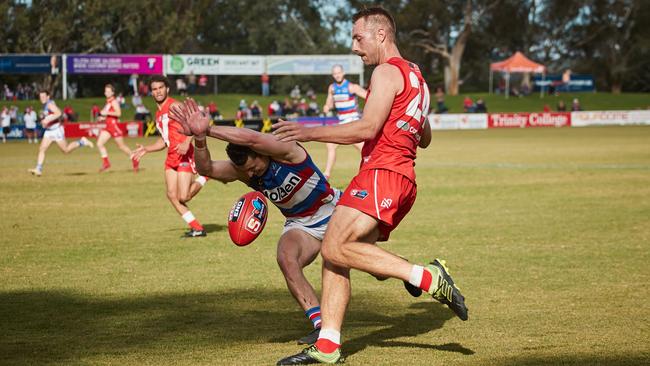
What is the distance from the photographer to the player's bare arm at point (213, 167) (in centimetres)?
732

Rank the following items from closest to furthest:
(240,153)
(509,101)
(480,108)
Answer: (240,153) → (480,108) → (509,101)

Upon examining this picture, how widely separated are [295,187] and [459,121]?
54847 millimetres

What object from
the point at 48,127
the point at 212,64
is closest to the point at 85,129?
the point at 212,64

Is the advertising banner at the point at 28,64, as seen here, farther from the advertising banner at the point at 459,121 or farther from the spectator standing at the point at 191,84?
the advertising banner at the point at 459,121

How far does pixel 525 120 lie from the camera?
62.6m

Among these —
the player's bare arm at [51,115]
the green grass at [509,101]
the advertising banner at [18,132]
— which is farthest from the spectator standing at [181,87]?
the player's bare arm at [51,115]

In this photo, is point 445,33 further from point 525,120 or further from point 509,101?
point 525,120

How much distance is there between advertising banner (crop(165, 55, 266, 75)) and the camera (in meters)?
67.5

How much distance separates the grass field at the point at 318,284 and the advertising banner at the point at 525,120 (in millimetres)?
41389

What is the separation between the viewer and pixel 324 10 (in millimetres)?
95375

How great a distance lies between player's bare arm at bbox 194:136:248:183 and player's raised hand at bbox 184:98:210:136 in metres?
0.42

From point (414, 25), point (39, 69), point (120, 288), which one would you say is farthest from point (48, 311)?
point (414, 25)

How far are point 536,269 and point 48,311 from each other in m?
5.55

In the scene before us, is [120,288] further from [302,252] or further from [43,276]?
[302,252]
